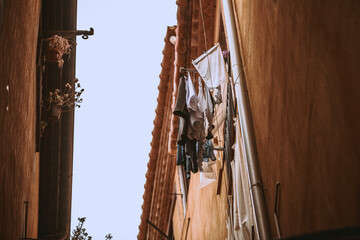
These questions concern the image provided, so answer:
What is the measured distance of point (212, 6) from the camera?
30.9 ft

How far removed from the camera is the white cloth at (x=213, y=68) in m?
7.13

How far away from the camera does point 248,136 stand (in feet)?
18.3

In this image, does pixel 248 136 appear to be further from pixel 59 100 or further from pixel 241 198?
pixel 59 100

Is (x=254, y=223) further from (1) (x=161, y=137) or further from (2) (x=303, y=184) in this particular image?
(1) (x=161, y=137)

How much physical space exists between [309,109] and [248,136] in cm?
189

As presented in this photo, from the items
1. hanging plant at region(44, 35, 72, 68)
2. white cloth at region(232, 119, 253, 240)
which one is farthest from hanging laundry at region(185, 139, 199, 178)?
hanging plant at region(44, 35, 72, 68)

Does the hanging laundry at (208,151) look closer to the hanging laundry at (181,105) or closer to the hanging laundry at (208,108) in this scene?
the hanging laundry at (208,108)

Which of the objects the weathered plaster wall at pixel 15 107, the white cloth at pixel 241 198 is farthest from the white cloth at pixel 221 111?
the weathered plaster wall at pixel 15 107

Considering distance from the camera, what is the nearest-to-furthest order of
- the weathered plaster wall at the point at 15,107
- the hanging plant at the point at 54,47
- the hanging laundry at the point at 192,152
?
the weathered plaster wall at the point at 15,107, the hanging laundry at the point at 192,152, the hanging plant at the point at 54,47

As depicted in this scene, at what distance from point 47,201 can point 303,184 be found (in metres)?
10.3

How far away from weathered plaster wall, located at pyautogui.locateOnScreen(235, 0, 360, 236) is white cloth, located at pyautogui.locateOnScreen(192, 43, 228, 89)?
4.97 ft

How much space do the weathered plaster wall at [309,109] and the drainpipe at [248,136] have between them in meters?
0.09

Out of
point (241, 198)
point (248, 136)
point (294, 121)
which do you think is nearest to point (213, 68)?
point (248, 136)

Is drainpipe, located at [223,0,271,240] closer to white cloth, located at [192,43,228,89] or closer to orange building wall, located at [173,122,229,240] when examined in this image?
white cloth, located at [192,43,228,89]
